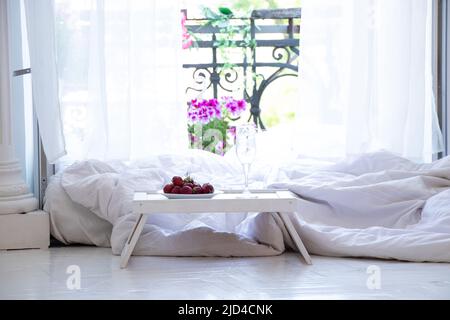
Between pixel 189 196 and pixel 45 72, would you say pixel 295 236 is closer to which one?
pixel 189 196

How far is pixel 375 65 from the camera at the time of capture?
4.57m

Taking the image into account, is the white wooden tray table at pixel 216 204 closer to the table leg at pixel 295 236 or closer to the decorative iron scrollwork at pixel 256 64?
the table leg at pixel 295 236

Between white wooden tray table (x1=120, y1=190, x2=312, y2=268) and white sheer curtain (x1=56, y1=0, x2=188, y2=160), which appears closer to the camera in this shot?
white wooden tray table (x1=120, y1=190, x2=312, y2=268)

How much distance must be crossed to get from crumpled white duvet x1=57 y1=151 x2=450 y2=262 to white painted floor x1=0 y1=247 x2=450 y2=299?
70 mm

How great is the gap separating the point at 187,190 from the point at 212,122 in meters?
1.72

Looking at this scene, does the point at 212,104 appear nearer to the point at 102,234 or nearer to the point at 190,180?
the point at 102,234

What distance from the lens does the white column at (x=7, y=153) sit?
158 inches

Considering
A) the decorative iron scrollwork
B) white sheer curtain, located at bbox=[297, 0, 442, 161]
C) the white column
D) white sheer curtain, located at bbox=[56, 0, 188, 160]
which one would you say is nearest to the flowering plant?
the decorative iron scrollwork

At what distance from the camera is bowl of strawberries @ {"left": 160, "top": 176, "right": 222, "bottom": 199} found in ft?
11.1

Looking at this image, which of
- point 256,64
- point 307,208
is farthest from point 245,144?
point 256,64

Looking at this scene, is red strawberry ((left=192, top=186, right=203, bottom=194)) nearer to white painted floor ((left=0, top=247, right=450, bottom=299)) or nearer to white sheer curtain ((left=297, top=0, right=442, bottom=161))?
white painted floor ((left=0, top=247, right=450, bottom=299))

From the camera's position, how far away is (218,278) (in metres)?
3.21

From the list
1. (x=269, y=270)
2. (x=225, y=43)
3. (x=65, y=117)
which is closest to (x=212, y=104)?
(x=225, y=43)

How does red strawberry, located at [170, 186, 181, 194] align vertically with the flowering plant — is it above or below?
below
